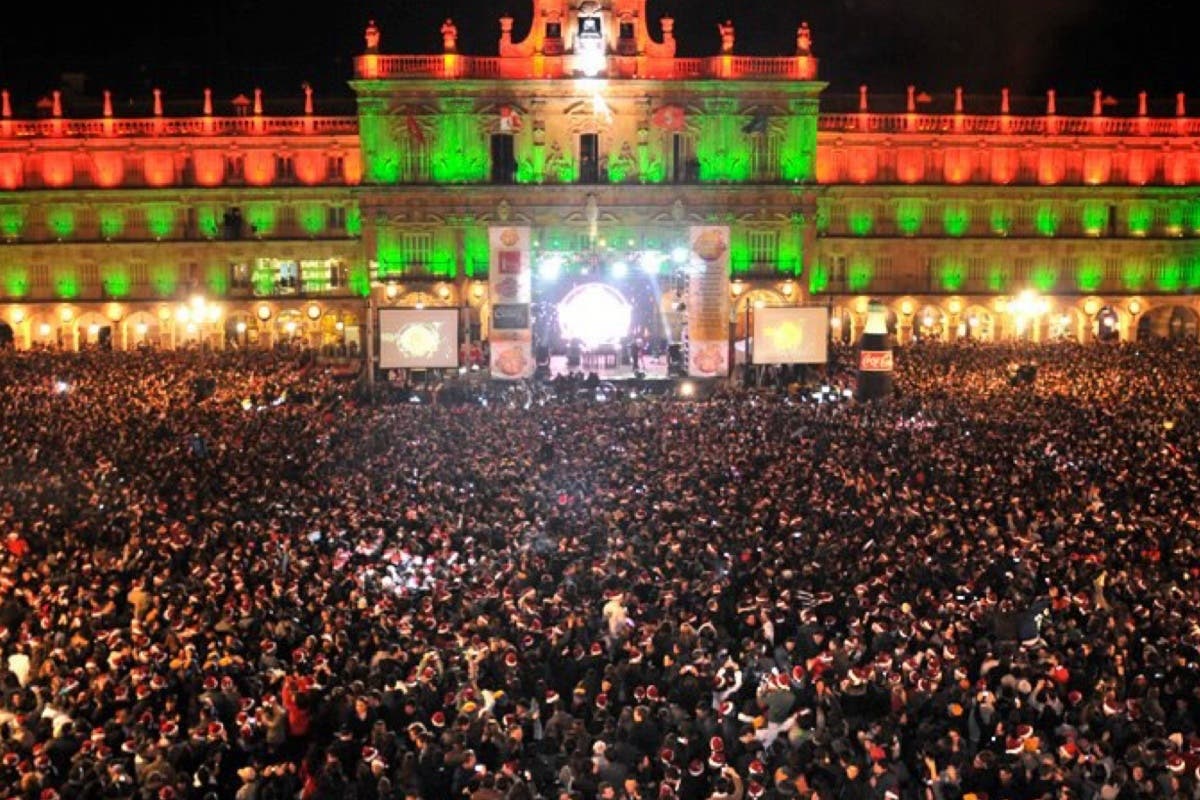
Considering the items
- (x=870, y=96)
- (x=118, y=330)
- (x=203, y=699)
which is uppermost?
(x=870, y=96)

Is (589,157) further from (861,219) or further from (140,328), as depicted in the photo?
(140,328)

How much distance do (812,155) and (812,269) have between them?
493 cm

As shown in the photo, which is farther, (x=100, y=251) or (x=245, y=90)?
(x=245, y=90)

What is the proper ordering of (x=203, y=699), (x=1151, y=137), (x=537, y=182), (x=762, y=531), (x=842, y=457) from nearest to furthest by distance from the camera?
(x=203, y=699) < (x=762, y=531) < (x=842, y=457) < (x=537, y=182) < (x=1151, y=137)

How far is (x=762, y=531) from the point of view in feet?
69.0

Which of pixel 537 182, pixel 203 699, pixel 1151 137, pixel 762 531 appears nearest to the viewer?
pixel 203 699

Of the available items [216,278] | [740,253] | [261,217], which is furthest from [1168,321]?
[216,278]

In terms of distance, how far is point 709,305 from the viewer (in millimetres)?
43594

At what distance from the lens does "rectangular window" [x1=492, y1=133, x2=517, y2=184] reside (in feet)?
186

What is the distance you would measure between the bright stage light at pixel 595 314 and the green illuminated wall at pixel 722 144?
37.0 ft

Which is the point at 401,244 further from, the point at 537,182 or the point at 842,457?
the point at 842,457

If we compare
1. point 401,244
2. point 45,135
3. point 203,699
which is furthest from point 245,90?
point 203,699

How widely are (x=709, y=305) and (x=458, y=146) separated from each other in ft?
58.3

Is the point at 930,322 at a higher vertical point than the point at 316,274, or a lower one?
lower
